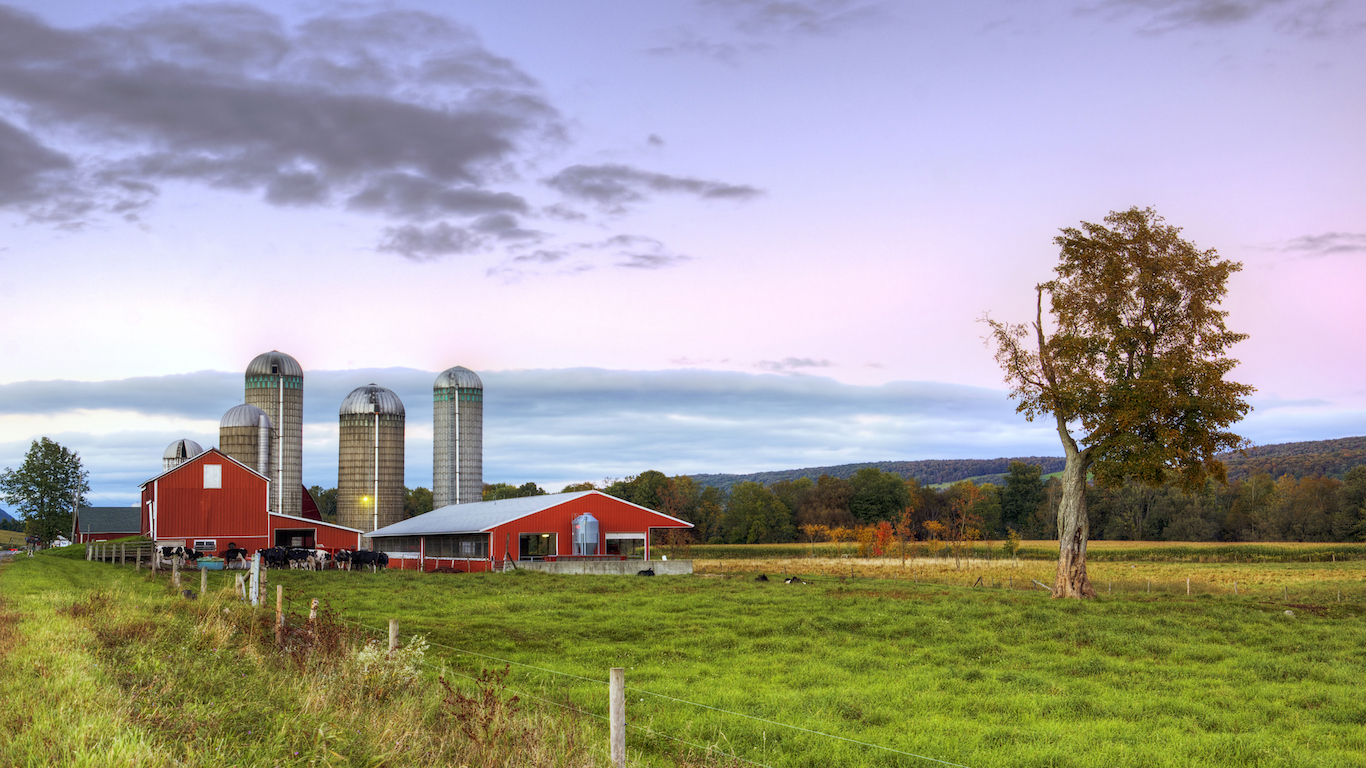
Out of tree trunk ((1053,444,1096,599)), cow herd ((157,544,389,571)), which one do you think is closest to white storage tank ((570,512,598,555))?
cow herd ((157,544,389,571))

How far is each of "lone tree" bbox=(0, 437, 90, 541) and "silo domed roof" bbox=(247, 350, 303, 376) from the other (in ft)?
149

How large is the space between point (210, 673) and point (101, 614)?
6.76 metres

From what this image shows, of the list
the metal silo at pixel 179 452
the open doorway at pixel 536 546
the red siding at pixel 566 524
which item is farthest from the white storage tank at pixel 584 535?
the metal silo at pixel 179 452

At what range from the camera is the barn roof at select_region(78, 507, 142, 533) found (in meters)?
80.6

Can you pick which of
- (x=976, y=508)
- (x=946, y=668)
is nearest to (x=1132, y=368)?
(x=946, y=668)

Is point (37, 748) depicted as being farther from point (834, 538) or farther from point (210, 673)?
point (834, 538)

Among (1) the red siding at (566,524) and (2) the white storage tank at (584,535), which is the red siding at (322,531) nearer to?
(1) the red siding at (566,524)

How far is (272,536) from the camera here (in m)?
57.9

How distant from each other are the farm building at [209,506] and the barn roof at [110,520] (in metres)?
26.6

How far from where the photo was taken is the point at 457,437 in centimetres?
7475

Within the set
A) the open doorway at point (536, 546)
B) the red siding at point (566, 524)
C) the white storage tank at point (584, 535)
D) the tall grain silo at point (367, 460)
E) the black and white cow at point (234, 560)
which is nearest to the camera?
the black and white cow at point (234, 560)

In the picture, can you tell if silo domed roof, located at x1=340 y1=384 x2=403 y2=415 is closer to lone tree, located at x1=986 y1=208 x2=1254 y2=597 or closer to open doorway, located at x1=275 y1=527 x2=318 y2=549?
open doorway, located at x1=275 y1=527 x2=318 y2=549

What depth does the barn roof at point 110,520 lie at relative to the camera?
264ft

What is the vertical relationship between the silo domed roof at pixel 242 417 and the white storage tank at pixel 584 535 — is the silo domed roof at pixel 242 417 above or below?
above
